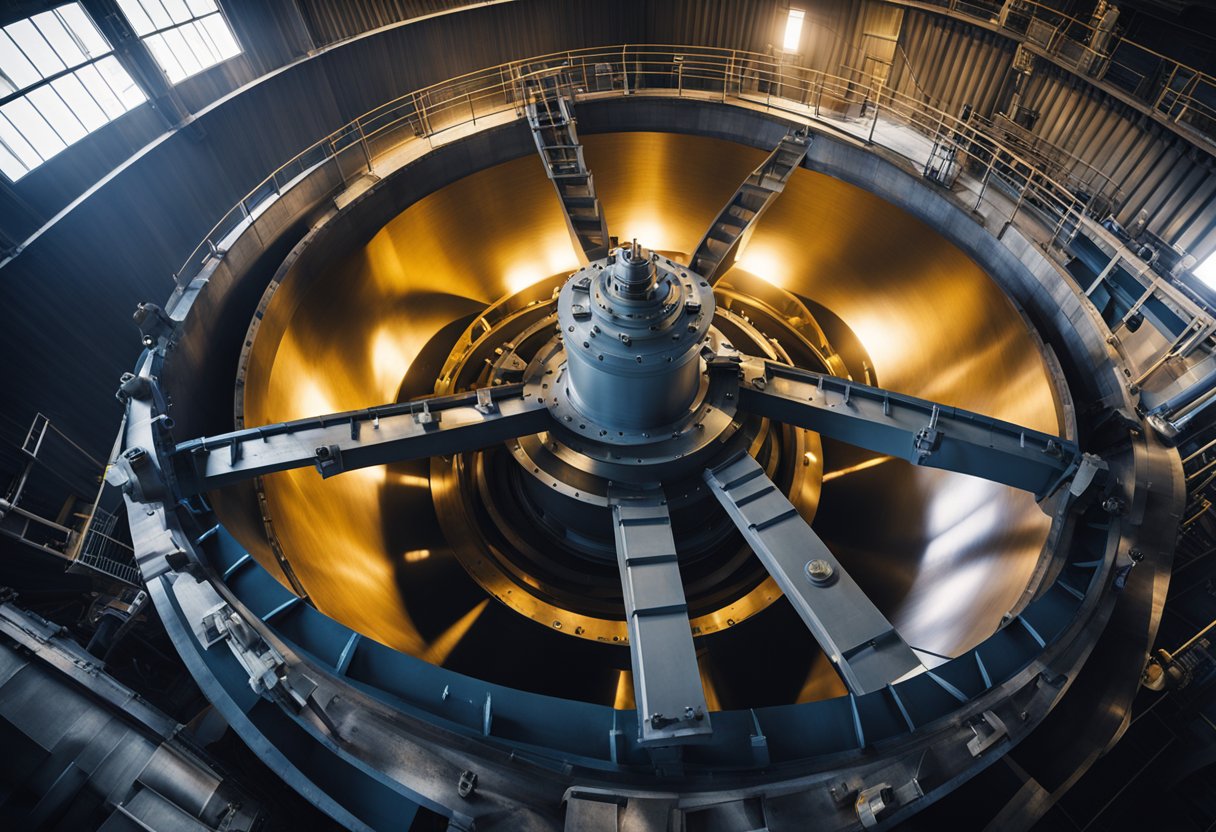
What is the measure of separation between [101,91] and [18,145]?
157cm

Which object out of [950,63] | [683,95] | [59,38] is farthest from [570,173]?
[950,63]

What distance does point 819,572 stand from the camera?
220 inches

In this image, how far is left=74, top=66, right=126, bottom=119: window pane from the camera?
881 centimetres

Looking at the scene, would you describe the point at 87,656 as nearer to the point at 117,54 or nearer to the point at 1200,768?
the point at 117,54

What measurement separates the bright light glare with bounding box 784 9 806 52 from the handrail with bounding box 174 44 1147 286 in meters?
0.46

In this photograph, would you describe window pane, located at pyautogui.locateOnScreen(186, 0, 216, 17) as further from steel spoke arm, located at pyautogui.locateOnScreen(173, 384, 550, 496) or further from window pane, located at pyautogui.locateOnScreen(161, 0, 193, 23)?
steel spoke arm, located at pyautogui.locateOnScreen(173, 384, 550, 496)

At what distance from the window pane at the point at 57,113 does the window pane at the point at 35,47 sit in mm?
241

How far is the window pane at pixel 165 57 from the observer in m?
9.49

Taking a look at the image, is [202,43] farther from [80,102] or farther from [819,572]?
[819,572]

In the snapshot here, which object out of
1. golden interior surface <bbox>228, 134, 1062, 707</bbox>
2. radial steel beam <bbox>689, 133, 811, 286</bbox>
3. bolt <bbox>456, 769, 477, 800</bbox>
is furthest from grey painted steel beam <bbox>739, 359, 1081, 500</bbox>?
bolt <bbox>456, 769, 477, 800</bbox>

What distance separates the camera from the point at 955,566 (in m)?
6.93

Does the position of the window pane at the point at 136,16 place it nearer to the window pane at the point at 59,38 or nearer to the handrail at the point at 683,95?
the window pane at the point at 59,38

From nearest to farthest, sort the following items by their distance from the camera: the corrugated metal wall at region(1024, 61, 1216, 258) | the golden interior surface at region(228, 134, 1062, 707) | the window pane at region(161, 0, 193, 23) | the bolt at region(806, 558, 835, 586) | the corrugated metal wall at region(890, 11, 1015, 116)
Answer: the bolt at region(806, 558, 835, 586), the golden interior surface at region(228, 134, 1062, 707), the corrugated metal wall at region(1024, 61, 1216, 258), the window pane at region(161, 0, 193, 23), the corrugated metal wall at region(890, 11, 1015, 116)

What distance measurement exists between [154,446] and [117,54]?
7.28 m
